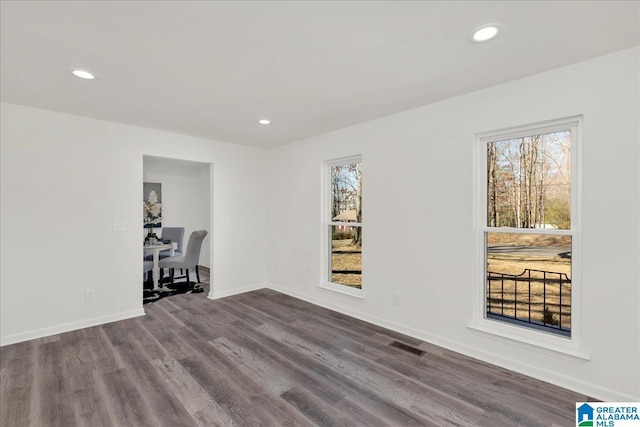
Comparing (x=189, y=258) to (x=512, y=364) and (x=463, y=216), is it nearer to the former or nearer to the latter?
(x=463, y=216)

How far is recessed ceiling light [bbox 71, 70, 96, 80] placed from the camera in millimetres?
2258

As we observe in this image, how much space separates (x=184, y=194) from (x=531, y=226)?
6.42m

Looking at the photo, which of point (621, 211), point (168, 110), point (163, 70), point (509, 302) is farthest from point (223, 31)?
point (509, 302)

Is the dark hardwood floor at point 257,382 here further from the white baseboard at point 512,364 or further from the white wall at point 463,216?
the white wall at point 463,216

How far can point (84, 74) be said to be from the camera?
7.57 feet

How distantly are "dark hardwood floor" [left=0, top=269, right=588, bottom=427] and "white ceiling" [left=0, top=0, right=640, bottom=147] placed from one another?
243 cm

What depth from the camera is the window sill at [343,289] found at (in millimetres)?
3723

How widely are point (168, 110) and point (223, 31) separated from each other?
173 centimetres

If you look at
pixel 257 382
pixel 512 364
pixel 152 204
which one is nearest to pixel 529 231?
pixel 512 364

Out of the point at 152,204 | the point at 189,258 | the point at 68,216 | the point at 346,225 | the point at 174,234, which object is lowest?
the point at 189,258

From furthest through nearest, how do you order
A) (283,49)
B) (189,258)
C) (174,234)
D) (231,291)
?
(174,234), (189,258), (231,291), (283,49)

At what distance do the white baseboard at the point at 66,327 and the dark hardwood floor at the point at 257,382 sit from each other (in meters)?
0.11

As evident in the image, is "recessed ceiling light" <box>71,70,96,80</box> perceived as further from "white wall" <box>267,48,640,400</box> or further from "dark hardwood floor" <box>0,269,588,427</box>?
"white wall" <box>267,48,640,400</box>

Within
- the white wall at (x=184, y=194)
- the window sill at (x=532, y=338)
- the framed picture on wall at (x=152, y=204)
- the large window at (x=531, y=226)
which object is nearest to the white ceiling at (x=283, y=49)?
the large window at (x=531, y=226)
